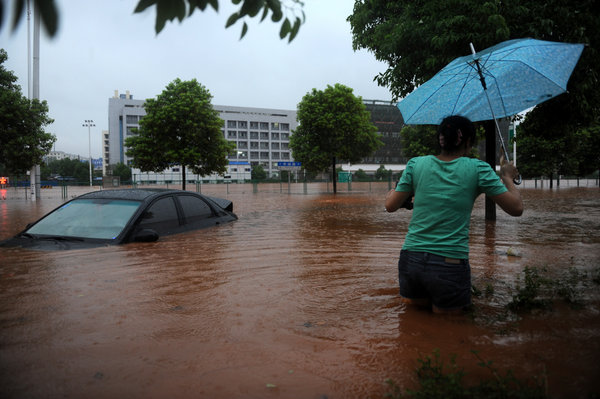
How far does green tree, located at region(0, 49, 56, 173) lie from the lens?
71.3 feet

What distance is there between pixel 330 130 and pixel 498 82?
26780 millimetres

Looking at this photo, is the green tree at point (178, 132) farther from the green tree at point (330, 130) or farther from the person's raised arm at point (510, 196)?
the person's raised arm at point (510, 196)

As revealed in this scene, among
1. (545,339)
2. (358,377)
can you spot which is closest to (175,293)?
(358,377)

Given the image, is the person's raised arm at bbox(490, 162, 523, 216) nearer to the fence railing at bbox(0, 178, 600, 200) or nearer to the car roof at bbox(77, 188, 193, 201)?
the car roof at bbox(77, 188, 193, 201)

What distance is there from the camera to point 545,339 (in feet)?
10.2

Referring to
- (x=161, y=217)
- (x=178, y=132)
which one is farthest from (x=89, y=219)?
(x=178, y=132)

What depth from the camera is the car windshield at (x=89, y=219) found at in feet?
21.7

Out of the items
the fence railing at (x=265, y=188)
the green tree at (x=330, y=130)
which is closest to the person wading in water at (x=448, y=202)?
the green tree at (x=330, y=130)

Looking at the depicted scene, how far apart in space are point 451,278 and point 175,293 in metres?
2.83

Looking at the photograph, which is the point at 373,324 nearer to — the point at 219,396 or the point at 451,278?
the point at 451,278

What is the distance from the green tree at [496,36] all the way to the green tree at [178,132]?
1538 centimetres

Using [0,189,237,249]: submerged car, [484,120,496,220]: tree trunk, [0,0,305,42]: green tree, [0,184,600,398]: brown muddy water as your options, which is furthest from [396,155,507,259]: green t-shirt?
[484,120,496,220]: tree trunk

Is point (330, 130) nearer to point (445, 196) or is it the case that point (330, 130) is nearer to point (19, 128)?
point (19, 128)

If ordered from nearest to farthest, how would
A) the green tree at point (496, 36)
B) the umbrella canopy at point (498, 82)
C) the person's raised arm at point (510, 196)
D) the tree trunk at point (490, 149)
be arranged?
the person's raised arm at point (510, 196)
the umbrella canopy at point (498, 82)
the green tree at point (496, 36)
the tree trunk at point (490, 149)
